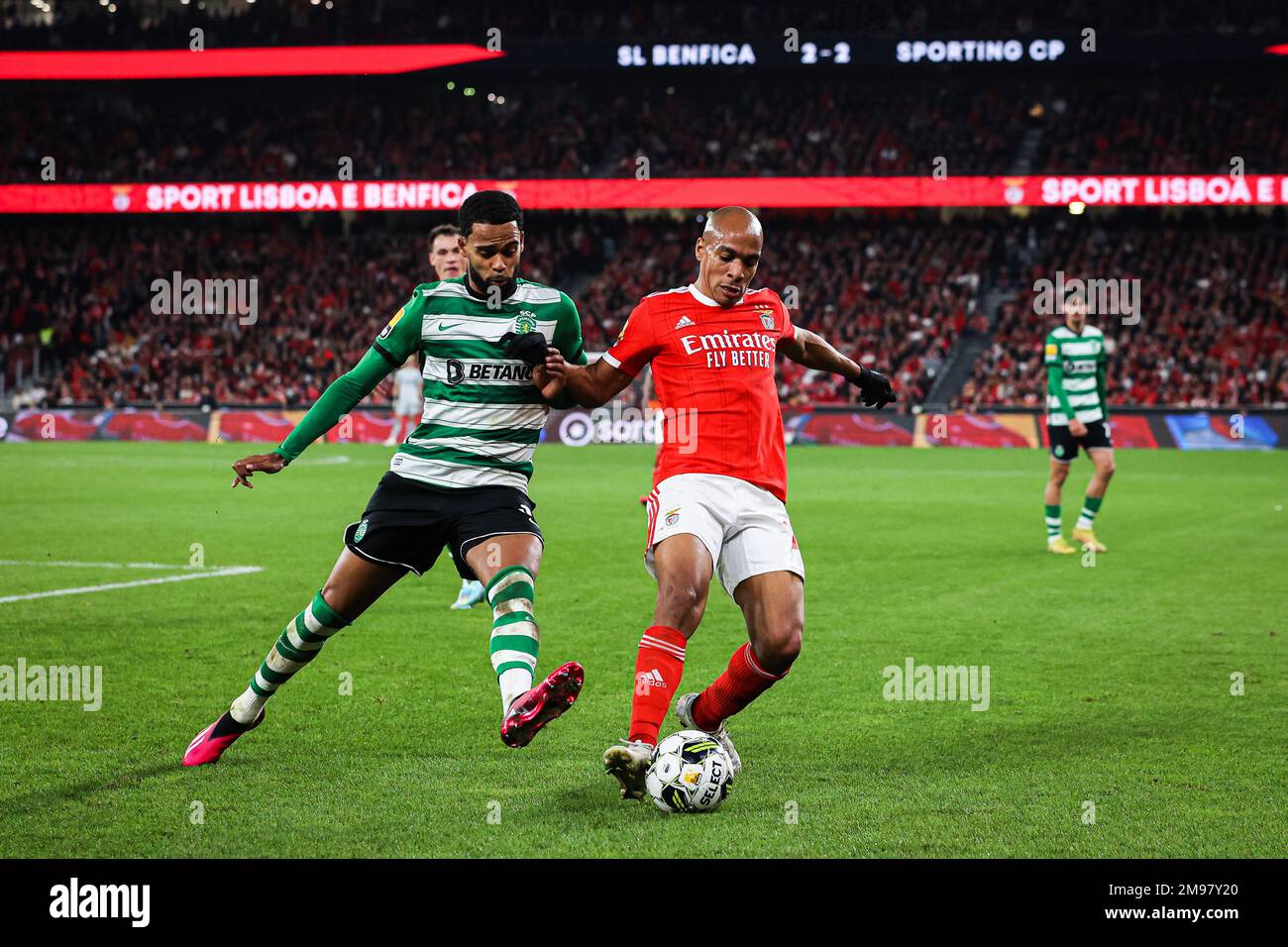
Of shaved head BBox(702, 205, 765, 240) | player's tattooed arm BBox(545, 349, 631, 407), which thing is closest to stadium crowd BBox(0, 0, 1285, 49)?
shaved head BBox(702, 205, 765, 240)

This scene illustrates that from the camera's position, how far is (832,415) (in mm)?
30156

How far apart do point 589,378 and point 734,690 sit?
1260 mm

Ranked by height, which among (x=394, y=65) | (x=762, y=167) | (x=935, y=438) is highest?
(x=394, y=65)

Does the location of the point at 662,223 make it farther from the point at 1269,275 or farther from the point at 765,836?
the point at 765,836

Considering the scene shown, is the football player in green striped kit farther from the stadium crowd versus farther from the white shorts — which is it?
the stadium crowd

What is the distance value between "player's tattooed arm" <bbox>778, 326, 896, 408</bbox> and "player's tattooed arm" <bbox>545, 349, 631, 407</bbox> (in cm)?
71

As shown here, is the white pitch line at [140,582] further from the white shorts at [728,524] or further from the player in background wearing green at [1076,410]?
the player in background wearing green at [1076,410]

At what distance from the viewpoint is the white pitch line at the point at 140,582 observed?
9797 mm

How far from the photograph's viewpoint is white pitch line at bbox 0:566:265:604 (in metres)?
9.80

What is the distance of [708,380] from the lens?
534 cm

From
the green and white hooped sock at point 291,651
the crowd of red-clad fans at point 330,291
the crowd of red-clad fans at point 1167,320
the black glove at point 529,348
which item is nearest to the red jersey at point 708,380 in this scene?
the black glove at point 529,348

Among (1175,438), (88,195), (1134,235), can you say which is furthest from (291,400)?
(1134,235)

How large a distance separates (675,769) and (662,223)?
38433 millimetres
